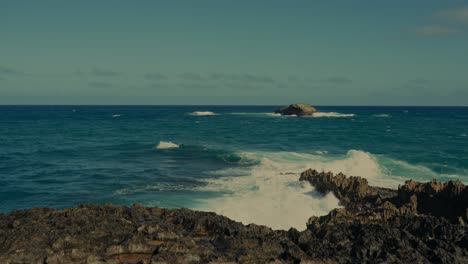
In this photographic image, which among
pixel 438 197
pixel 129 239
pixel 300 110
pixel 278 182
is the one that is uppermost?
pixel 300 110

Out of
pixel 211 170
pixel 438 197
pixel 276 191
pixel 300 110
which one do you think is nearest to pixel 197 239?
pixel 438 197

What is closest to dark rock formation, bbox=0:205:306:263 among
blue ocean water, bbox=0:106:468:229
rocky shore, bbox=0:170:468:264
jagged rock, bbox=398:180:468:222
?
rocky shore, bbox=0:170:468:264

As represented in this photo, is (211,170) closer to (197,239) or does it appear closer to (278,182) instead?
(278,182)

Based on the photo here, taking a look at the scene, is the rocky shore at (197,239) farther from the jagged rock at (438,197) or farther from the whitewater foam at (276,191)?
the whitewater foam at (276,191)

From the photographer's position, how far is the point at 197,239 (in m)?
12.8

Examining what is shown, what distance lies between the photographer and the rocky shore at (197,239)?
36.4 ft

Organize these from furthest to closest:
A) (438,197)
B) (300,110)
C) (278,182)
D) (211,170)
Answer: (300,110)
(211,170)
(278,182)
(438,197)

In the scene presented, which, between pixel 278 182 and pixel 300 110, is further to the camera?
pixel 300 110

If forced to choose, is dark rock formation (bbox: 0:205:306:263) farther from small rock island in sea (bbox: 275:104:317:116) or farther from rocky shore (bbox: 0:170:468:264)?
small rock island in sea (bbox: 275:104:317:116)

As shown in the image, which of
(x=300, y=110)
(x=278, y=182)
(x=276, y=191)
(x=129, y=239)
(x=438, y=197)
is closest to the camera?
(x=129, y=239)

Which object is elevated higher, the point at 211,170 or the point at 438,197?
the point at 438,197

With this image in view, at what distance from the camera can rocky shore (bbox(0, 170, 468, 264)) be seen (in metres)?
11.1

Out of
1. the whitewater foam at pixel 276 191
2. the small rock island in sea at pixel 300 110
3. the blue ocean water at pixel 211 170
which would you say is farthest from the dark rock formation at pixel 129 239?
the small rock island in sea at pixel 300 110

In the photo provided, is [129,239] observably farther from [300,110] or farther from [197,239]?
[300,110]
